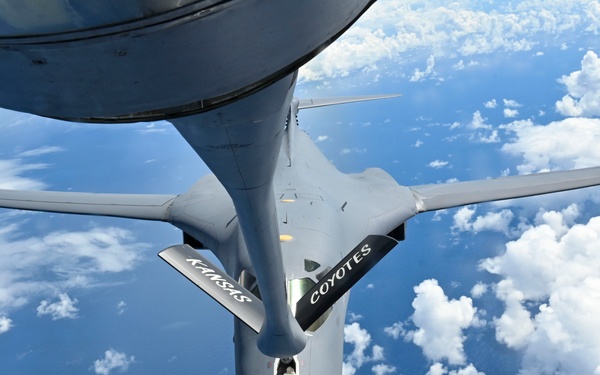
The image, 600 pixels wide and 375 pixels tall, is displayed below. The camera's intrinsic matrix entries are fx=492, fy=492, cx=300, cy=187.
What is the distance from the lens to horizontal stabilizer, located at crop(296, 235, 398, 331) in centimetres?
754

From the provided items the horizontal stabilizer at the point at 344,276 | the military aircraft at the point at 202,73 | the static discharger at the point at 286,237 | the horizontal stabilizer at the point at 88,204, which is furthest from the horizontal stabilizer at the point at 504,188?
the military aircraft at the point at 202,73

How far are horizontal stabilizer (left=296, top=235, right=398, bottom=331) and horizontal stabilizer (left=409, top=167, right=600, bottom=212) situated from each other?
952cm

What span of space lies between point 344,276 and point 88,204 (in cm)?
1235

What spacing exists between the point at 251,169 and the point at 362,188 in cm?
1531

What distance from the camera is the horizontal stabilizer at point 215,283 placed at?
7.49 meters

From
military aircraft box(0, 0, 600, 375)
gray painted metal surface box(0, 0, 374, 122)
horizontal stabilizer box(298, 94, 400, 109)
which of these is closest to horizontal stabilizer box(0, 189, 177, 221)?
horizontal stabilizer box(298, 94, 400, 109)

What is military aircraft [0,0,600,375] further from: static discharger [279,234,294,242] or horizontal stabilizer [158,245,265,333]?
static discharger [279,234,294,242]

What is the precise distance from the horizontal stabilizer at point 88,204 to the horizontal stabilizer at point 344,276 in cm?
1031

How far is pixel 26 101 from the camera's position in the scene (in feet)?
7.30

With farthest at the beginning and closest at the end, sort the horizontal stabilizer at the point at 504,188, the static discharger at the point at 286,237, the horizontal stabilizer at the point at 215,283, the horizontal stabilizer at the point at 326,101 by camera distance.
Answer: the horizontal stabilizer at the point at 326,101
the horizontal stabilizer at the point at 504,188
the static discharger at the point at 286,237
the horizontal stabilizer at the point at 215,283

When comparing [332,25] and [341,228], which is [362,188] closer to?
[341,228]

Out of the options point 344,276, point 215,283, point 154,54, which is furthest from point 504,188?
point 154,54

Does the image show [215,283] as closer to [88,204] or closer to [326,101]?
[88,204]

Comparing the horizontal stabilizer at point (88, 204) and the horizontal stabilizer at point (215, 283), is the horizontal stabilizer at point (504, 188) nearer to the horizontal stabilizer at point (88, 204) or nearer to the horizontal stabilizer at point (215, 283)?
the horizontal stabilizer at point (88, 204)
